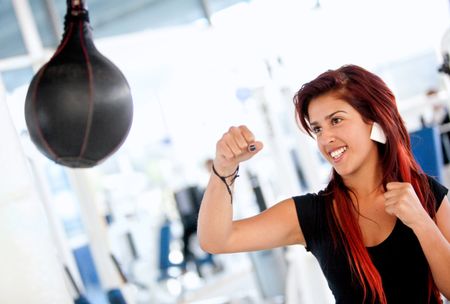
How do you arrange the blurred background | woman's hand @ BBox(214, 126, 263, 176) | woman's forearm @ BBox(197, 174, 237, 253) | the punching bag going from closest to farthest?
woman's hand @ BBox(214, 126, 263, 176) < woman's forearm @ BBox(197, 174, 237, 253) < the punching bag < the blurred background

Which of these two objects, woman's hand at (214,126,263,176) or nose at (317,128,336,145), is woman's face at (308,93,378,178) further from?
woman's hand at (214,126,263,176)

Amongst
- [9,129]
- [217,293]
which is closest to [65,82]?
[9,129]

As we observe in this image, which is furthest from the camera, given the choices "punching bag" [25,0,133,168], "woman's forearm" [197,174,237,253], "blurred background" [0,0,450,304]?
"blurred background" [0,0,450,304]

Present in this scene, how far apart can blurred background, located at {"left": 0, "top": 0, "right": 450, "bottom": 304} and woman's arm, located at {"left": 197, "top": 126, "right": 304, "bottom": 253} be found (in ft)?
1.58

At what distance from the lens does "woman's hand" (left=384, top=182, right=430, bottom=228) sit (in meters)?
1.27

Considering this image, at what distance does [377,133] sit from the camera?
4.69 ft

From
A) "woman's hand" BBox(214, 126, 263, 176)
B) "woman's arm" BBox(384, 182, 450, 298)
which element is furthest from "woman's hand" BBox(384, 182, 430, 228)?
"woman's hand" BBox(214, 126, 263, 176)

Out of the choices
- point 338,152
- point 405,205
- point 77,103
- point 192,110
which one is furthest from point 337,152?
point 192,110

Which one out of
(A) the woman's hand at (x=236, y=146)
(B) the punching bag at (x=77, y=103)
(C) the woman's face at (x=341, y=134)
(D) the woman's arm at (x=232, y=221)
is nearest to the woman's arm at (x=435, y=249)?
(C) the woman's face at (x=341, y=134)

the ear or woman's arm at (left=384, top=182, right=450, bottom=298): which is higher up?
the ear

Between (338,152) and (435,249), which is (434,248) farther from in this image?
(338,152)

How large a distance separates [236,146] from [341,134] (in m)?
0.34

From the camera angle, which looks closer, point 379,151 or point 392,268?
point 392,268

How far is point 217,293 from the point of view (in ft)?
Result: 19.7
